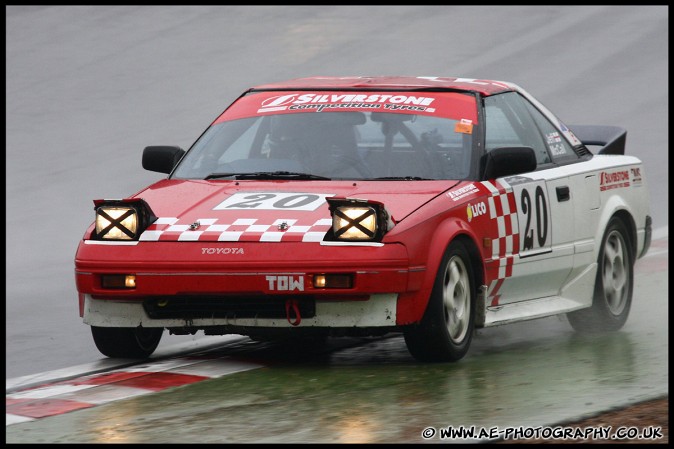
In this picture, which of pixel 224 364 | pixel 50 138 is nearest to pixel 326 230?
pixel 224 364

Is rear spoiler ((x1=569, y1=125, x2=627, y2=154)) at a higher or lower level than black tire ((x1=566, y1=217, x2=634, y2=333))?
higher

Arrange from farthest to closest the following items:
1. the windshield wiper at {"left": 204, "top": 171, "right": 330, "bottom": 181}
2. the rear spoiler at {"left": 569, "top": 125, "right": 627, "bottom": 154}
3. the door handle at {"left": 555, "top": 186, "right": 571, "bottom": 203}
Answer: the rear spoiler at {"left": 569, "top": 125, "right": 627, "bottom": 154}
the door handle at {"left": 555, "top": 186, "right": 571, "bottom": 203}
the windshield wiper at {"left": 204, "top": 171, "right": 330, "bottom": 181}

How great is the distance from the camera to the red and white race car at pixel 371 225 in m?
7.57

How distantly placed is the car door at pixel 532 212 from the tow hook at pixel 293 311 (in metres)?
1.22

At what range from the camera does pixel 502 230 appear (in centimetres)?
848

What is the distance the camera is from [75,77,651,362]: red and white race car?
24.8 ft

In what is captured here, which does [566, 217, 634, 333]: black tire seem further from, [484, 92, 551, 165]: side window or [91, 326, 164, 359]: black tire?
[91, 326, 164, 359]: black tire

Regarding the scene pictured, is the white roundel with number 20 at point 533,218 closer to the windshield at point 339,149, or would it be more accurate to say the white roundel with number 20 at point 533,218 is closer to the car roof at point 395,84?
the windshield at point 339,149

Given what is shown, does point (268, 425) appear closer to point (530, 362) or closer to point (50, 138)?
point (530, 362)

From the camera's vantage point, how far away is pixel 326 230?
7590 mm

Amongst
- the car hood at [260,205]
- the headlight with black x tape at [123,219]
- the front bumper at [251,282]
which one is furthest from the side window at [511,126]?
the headlight with black x tape at [123,219]

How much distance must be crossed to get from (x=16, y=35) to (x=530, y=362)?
15.9m

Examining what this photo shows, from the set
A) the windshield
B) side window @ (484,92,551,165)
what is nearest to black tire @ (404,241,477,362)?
the windshield

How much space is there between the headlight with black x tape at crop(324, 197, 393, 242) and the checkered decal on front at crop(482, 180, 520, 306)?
3.28ft
